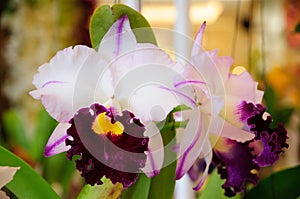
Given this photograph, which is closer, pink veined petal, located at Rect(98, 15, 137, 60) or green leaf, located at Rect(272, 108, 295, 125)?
pink veined petal, located at Rect(98, 15, 137, 60)

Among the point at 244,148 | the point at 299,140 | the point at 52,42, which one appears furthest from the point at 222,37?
the point at 244,148

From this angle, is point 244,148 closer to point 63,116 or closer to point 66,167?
point 63,116

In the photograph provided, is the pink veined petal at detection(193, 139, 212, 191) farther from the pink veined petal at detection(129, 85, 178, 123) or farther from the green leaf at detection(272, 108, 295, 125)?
the green leaf at detection(272, 108, 295, 125)

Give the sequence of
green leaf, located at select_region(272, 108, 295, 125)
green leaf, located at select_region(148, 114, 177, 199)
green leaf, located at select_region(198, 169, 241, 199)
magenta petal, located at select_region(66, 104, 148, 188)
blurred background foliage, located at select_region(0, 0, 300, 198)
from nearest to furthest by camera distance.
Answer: magenta petal, located at select_region(66, 104, 148, 188)
green leaf, located at select_region(148, 114, 177, 199)
green leaf, located at select_region(198, 169, 241, 199)
blurred background foliage, located at select_region(0, 0, 300, 198)
green leaf, located at select_region(272, 108, 295, 125)

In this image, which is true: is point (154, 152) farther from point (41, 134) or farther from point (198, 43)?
point (41, 134)

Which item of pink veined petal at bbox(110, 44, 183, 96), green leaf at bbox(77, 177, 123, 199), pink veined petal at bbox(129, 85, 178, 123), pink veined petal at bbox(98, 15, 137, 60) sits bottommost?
green leaf at bbox(77, 177, 123, 199)

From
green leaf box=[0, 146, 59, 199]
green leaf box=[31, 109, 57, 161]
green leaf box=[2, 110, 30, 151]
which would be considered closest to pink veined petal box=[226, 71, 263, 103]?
green leaf box=[0, 146, 59, 199]

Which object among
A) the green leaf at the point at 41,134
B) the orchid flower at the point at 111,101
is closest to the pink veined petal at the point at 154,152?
the orchid flower at the point at 111,101

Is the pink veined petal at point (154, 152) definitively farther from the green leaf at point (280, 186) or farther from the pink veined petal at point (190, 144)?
the green leaf at point (280, 186)
